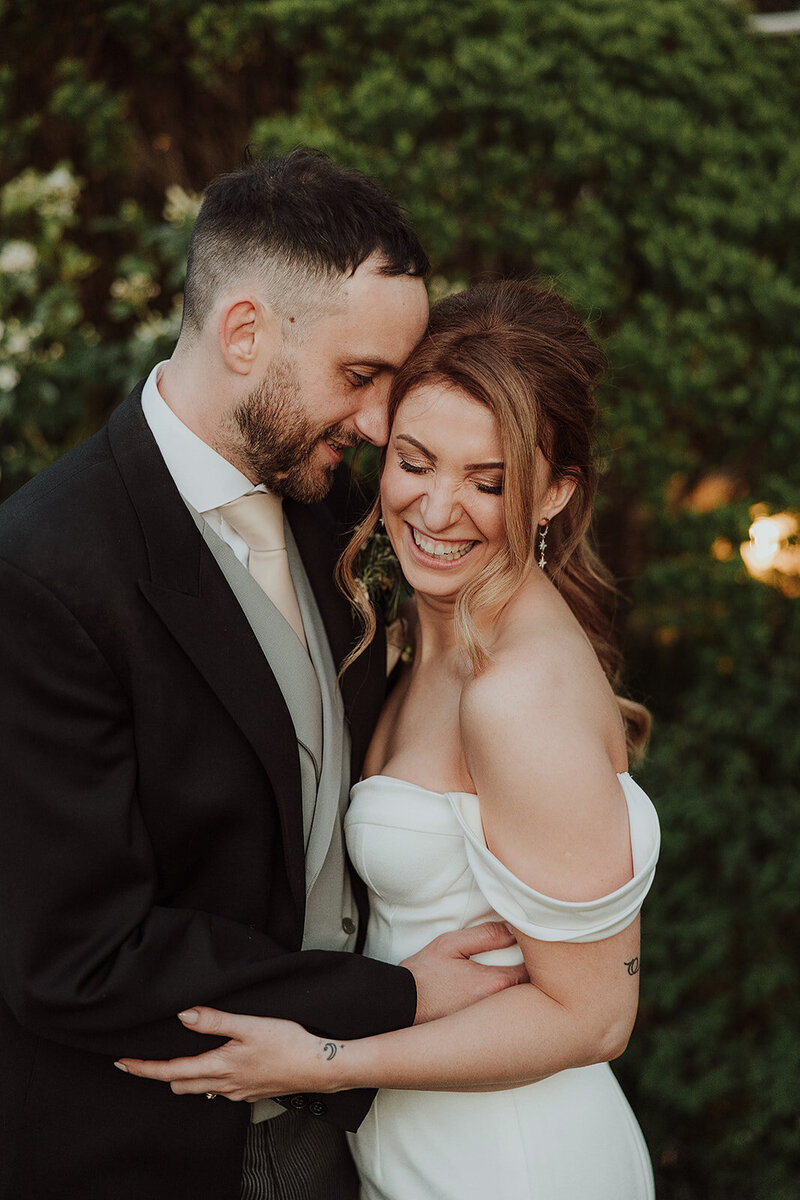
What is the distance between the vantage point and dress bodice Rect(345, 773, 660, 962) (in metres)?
2.06

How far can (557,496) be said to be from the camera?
2523 millimetres

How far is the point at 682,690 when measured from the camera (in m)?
4.75

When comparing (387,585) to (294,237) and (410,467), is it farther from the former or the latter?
Result: (294,237)

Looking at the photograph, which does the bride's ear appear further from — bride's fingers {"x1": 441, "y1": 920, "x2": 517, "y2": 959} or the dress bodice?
bride's fingers {"x1": 441, "y1": 920, "x2": 517, "y2": 959}

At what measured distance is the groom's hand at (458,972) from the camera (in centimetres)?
222

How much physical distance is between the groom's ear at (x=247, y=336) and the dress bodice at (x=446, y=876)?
3.19 feet

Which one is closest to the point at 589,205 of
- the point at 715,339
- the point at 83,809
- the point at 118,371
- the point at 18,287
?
the point at 715,339

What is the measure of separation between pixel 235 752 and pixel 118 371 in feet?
7.65

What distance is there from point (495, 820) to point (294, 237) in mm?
1304

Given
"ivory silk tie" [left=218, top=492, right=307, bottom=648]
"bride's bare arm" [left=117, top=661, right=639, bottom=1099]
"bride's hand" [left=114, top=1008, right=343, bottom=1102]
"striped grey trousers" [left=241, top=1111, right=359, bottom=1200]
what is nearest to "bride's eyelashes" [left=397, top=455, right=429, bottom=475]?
"ivory silk tie" [left=218, top=492, right=307, bottom=648]

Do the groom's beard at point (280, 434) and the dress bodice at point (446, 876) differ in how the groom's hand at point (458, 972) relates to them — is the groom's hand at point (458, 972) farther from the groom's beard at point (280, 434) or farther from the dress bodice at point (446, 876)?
the groom's beard at point (280, 434)

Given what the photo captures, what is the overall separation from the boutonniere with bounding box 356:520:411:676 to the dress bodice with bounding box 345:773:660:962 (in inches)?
18.8

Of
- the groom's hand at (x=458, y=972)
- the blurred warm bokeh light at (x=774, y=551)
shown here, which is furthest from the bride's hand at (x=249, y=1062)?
the blurred warm bokeh light at (x=774, y=551)

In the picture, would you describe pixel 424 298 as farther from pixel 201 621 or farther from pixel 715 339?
pixel 715 339
